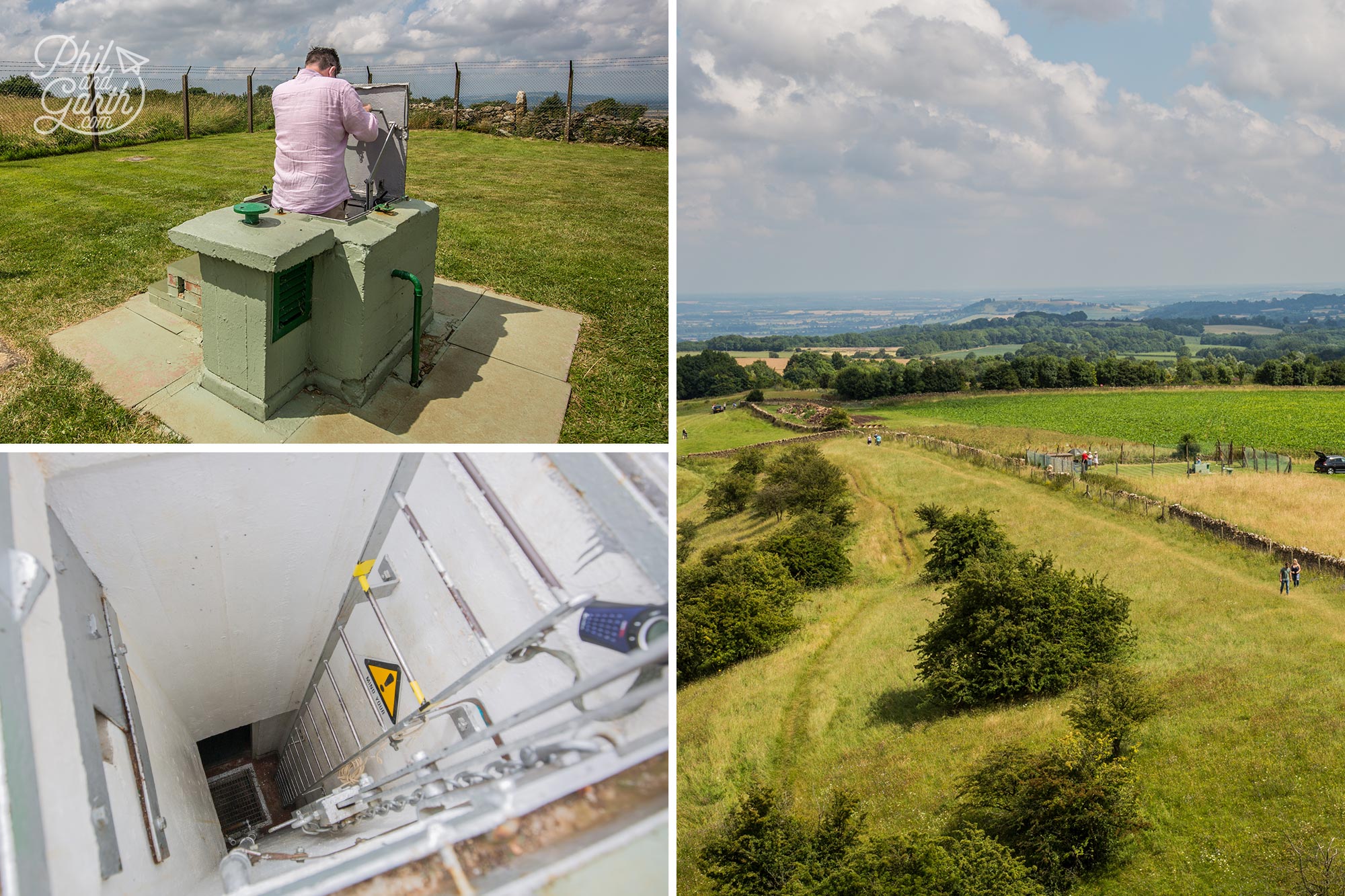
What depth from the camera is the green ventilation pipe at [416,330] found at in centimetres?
724

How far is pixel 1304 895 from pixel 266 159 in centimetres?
2304

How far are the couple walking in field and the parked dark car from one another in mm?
18937

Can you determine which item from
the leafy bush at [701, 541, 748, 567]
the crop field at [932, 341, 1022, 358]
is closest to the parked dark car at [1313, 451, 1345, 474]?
the leafy bush at [701, 541, 748, 567]

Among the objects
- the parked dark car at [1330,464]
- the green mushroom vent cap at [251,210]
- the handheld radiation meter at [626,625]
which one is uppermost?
the green mushroom vent cap at [251,210]

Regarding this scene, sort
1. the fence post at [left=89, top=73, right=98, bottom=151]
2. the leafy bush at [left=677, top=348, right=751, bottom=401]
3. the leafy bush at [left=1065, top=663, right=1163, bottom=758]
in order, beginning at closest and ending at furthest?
the leafy bush at [left=1065, top=663, right=1163, bottom=758] → the fence post at [left=89, top=73, right=98, bottom=151] → the leafy bush at [left=677, top=348, right=751, bottom=401]

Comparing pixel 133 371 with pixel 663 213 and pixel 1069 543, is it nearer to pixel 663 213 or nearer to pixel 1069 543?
pixel 663 213

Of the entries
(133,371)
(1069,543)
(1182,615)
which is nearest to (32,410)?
(133,371)

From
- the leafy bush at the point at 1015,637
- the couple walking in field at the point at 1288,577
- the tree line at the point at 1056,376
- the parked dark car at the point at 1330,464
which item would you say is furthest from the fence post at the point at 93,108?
the tree line at the point at 1056,376

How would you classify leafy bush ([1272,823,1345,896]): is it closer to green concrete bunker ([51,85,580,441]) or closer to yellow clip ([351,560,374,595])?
green concrete bunker ([51,85,580,441])

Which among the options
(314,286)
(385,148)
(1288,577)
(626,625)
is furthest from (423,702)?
(1288,577)

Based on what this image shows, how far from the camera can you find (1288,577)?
22.8 m

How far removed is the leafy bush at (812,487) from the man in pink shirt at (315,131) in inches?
1135

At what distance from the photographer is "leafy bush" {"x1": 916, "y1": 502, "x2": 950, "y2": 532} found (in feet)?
102

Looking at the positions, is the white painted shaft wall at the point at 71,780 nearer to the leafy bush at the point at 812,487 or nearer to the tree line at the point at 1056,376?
the leafy bush at the point at 812,487
